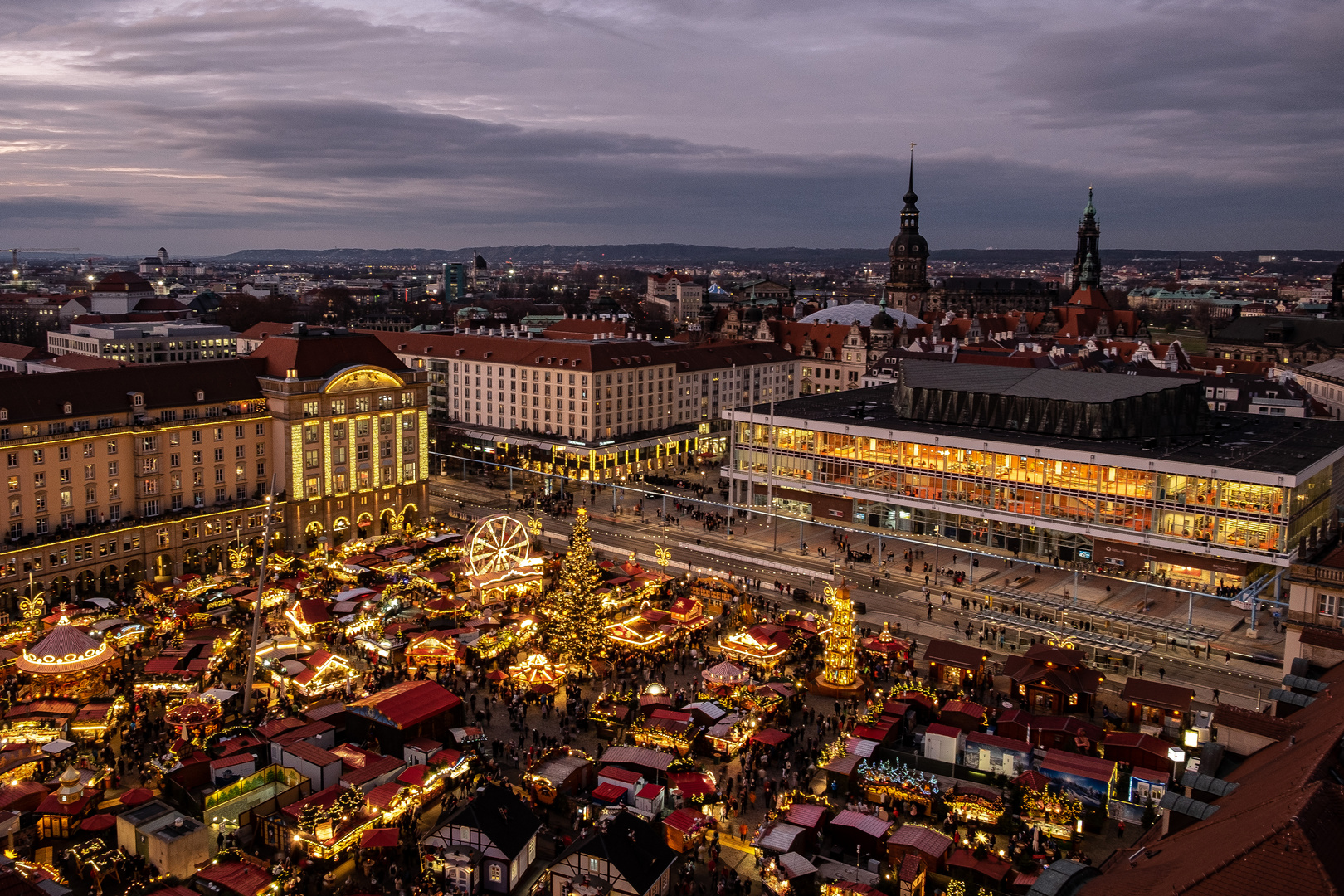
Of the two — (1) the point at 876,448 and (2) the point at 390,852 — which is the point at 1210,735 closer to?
(2) the point at 390,852

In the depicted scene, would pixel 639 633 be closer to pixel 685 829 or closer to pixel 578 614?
pixel 578 614

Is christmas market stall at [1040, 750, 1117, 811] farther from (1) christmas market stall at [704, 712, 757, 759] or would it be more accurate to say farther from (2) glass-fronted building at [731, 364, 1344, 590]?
(2) glass-fronted building at [731, 364, 1344, 590]

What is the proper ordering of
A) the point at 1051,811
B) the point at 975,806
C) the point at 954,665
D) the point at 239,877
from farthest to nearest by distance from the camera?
the point at 954,665, the point at 975,806, the point at 1051,811, the point at 239,877

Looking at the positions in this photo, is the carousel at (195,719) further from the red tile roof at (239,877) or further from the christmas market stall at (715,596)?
the christmas market stall at (715,596)

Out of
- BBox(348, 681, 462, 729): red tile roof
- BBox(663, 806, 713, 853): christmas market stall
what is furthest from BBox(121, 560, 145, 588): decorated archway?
BBox(663, 806, 713, 853): christmas market stall

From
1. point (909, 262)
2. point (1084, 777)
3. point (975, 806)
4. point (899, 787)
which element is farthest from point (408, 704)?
point (909, 262)
